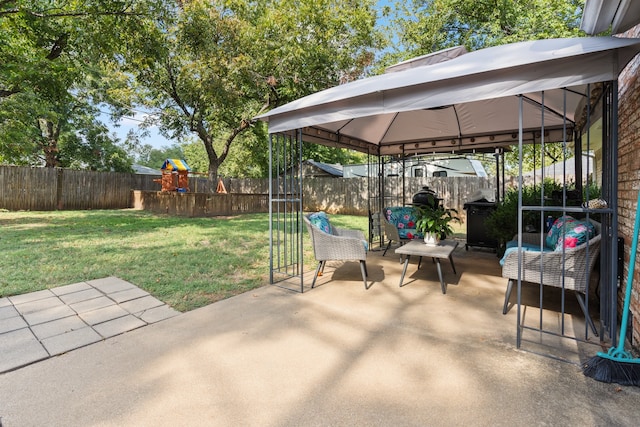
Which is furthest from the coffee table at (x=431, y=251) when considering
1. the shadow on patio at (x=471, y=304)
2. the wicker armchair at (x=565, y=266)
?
the wicker armchair at (x=565, y=266)

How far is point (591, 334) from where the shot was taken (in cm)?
261

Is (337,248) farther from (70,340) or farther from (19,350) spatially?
(19,350)

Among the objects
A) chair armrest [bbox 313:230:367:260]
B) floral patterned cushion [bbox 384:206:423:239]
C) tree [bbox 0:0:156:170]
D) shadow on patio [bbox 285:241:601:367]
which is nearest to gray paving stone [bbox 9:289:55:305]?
shadow on patio [bbox 285:241:601:367]

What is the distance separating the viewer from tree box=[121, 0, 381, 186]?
9805 mm

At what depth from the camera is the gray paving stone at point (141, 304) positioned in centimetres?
316

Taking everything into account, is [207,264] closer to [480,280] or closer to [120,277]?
[120,277]

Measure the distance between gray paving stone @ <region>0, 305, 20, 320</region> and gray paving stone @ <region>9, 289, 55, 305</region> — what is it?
0.46 feet

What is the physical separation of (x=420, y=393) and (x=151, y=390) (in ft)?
5.26

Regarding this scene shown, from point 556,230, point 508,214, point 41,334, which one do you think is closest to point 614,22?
point 556,230

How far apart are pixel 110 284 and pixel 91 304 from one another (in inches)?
25.6

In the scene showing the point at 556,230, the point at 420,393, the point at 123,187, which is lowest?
the point at 420,393

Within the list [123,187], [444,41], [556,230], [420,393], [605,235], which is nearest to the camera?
[420,393]

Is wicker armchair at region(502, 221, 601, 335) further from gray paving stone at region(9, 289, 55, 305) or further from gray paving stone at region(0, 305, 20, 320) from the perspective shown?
gray paving stone at region(9, 289, 55, 305)

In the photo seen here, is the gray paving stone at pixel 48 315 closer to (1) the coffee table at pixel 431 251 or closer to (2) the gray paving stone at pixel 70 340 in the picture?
(2) the gray paving stone at pixel 70 340
